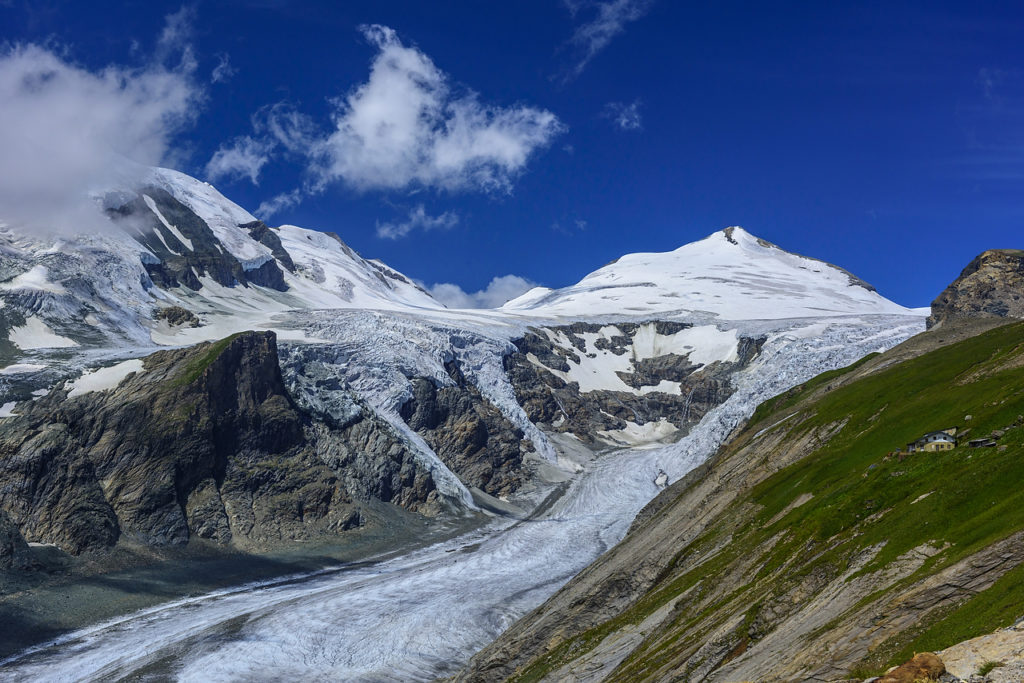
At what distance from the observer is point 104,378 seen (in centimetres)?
12356

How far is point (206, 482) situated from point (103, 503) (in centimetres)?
1588

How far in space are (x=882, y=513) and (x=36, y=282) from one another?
185 m

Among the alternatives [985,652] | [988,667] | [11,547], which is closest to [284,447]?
[11,547]

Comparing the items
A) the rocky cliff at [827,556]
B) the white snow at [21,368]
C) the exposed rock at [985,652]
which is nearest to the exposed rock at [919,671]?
the exposed rock at [985,652]

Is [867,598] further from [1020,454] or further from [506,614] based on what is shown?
[506,614]

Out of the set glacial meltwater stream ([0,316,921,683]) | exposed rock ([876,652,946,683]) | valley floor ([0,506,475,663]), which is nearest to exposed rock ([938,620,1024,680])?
exposed rock ([876,652,946,683])

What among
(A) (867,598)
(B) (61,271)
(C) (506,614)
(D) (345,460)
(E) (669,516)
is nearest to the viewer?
(A) (867,598)

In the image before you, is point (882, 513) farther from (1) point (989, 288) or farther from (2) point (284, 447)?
(1) point (989, 288)

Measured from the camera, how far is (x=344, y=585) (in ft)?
309

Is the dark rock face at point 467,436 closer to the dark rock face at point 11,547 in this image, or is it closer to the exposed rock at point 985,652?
the dark rock face at point 11,547

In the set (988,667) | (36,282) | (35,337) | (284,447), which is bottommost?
(988,667)

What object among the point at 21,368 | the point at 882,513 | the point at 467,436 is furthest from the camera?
the point at 467,436

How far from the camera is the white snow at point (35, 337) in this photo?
149625 millimetres

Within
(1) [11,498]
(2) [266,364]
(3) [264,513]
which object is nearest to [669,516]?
(3) [264,513]
